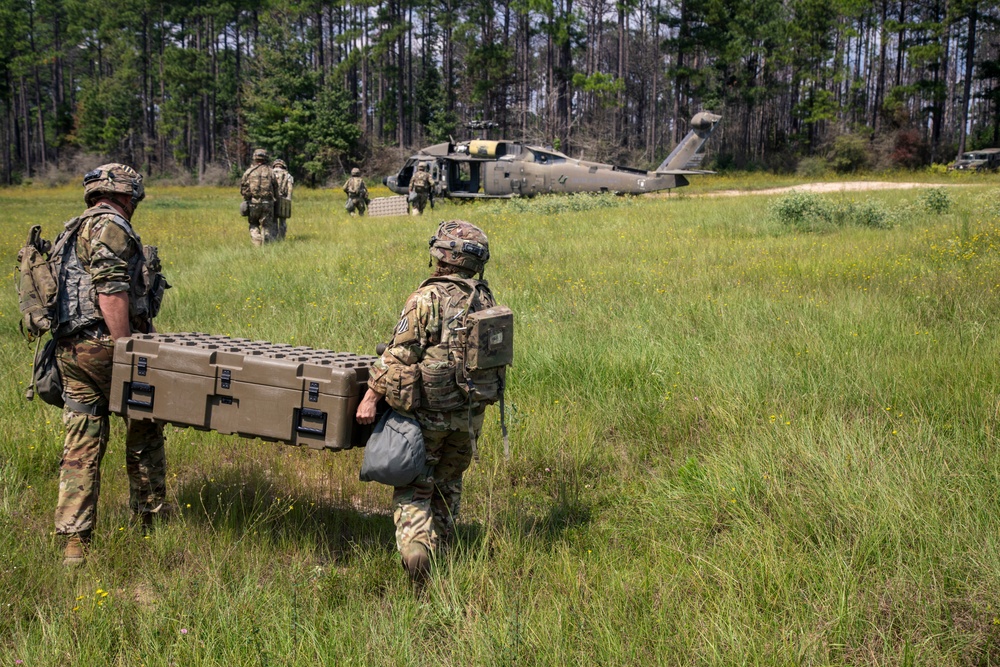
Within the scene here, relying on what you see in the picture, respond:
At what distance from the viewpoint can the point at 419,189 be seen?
20.6 metres

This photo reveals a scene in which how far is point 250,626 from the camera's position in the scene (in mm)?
3242

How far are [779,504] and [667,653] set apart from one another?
1282mm

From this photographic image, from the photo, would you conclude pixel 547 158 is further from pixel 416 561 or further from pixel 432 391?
pixel 416 561

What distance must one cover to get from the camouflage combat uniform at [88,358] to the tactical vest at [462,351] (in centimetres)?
162

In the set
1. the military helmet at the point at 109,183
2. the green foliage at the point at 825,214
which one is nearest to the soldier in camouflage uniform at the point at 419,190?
the green foliage at the point at 825,214

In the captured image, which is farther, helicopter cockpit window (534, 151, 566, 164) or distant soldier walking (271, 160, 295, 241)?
helicopter cockpit window (534, 151, 566, 164)

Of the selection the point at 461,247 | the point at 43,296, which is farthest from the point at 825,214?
the point at 43,296

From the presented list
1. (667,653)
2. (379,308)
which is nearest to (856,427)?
(667,653)

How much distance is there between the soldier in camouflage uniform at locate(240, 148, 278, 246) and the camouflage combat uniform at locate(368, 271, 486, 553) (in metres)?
11.2

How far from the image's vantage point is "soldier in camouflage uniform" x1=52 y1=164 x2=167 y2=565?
13.0 ft

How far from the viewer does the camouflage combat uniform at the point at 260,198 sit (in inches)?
556

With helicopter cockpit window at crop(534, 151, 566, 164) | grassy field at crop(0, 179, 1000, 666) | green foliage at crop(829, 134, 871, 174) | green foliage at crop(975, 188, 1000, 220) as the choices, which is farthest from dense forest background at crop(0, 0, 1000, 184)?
grassy field at crop(0, 179, 1000, 666)

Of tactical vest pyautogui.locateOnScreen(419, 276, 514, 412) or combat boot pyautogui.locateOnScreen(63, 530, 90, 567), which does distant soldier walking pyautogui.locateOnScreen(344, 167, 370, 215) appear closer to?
combat boot pyautogui.locateOnScreen(63, 530, 90, 567)

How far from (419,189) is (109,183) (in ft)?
55.0
